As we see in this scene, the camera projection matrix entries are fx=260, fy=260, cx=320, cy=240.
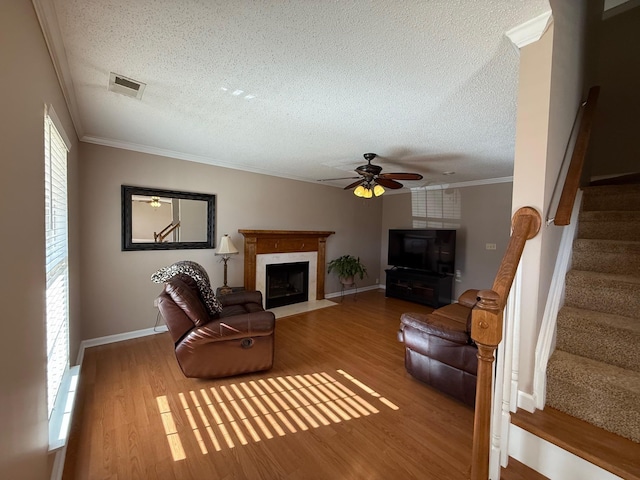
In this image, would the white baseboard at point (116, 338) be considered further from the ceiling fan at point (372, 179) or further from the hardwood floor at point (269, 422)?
the ceiling fan at point (372, 179)

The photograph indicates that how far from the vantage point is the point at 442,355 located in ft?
7.25

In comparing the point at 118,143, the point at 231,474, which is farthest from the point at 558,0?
the point at 118,143

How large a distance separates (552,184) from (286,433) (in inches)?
88.5

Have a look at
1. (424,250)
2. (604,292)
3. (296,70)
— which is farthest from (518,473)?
(424,250)

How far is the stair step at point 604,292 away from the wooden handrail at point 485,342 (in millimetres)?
951

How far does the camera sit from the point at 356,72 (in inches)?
65.9

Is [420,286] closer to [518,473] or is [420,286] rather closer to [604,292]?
[604,292]

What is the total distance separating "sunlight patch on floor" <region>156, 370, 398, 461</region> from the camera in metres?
1.81

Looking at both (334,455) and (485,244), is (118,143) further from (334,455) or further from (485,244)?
(485,244)

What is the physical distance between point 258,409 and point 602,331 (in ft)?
7.44

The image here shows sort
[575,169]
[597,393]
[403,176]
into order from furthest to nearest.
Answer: [403,176] < [575,169] < [597,393]

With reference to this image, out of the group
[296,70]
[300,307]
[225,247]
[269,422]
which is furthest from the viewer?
[300,307]

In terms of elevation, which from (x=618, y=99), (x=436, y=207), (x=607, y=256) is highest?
(x=618, y=99)

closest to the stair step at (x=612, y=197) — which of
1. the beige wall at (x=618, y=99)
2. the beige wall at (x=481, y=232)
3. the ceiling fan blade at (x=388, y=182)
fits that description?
the beige wall at (x=618, y=99)
